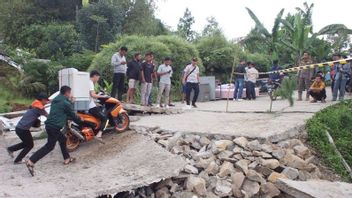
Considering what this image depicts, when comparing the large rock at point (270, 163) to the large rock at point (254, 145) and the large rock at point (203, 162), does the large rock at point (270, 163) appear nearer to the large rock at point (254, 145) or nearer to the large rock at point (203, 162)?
the large rock at point (254, 145)

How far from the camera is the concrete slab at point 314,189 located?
18.8ft

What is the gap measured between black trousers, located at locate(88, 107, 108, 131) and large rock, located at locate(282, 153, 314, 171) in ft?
12.0

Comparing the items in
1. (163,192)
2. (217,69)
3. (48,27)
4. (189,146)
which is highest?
(48,27)

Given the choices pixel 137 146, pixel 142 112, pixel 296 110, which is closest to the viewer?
pixel 137 146

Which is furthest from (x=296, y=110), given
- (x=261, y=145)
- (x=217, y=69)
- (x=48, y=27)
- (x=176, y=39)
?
(x=48, y=27)

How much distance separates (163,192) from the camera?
20.2 ft

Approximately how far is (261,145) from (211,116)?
3162 millimetres

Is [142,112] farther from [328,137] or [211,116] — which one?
[328,137]

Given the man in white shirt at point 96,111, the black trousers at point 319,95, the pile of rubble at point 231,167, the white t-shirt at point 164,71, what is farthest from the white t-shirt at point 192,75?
the pile of rubble at point 231,167

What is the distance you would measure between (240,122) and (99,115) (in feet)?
9.87

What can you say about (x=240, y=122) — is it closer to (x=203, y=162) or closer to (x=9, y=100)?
(x=203, y=162)

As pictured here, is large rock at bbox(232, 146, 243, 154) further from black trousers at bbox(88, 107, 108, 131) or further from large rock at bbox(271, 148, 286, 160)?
black trousers at bbox(88, 107, 108, 131)

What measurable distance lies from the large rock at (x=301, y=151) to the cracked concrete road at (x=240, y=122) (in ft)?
1.06

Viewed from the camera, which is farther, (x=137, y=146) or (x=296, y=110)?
(x=296, y=110)
